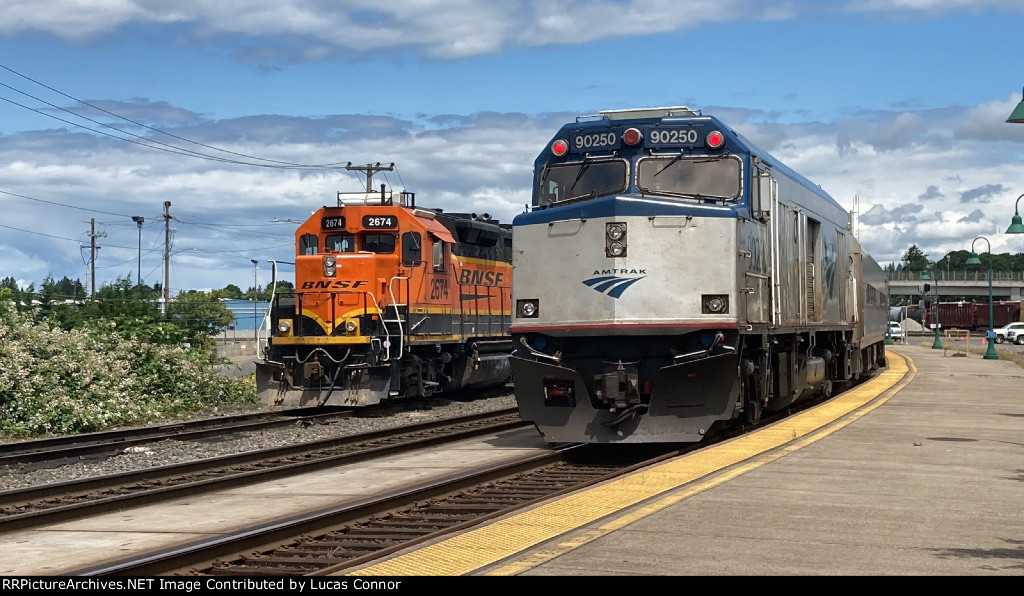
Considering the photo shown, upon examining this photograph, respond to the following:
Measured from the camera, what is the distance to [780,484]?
849 centimetres

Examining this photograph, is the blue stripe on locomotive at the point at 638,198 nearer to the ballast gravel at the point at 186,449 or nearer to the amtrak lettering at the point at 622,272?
the amtrak lettering at the point at 622,272

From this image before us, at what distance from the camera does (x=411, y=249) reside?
19.5 metres

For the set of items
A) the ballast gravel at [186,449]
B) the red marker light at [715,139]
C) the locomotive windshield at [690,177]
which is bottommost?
the ballast gravel at [186,449]

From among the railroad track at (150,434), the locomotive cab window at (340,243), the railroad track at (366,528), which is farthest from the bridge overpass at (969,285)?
the railroad track at (366,528)

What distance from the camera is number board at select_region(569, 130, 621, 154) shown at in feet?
40.1

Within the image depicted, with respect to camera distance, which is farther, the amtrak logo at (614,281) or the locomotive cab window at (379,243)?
the locomotive cab window at (379,243)

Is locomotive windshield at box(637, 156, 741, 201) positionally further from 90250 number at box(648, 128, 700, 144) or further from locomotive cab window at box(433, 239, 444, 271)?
locomotive cab window at box(433, 239, 444, 271)

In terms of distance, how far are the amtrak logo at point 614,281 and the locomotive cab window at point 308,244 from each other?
31.5 ft

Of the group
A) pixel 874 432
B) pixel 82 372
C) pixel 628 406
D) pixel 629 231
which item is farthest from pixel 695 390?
pixel 82 372

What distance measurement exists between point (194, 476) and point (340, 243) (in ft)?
28.5

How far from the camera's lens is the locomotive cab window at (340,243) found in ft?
64.6

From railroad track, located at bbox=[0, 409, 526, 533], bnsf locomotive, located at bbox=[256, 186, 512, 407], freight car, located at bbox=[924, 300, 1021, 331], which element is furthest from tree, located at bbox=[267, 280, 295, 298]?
freight car, located at bbox=[924, 300, 1021, 331]

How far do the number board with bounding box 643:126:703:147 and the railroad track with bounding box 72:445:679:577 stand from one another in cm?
352

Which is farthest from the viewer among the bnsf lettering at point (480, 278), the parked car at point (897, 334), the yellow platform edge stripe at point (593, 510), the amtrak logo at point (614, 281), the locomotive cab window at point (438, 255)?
the parked car at point (897, 334)
